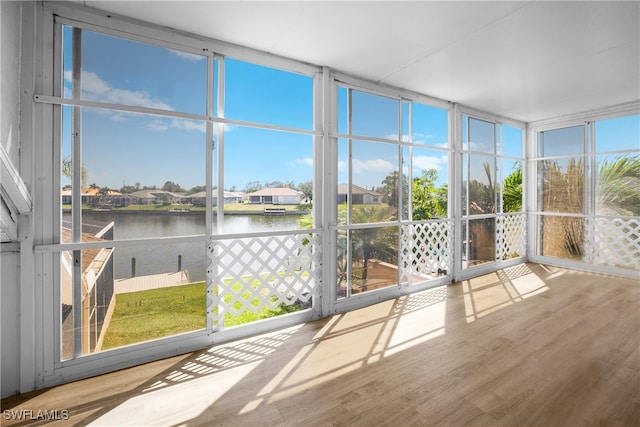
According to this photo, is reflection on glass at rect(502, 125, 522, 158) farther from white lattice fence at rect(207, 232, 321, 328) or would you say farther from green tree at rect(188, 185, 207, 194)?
green tree at rect(188, 185, 207, 194)

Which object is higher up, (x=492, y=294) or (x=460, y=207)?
(x=460, y=207)

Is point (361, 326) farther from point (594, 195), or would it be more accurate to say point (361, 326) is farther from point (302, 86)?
point (594, 195)

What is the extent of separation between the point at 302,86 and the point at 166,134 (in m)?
1.35

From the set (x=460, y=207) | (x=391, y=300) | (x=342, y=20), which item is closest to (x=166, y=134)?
(x=342, y=20)

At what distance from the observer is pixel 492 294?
351cm

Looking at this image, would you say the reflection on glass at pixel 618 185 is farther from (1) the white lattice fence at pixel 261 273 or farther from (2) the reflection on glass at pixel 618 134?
(1) the white lattice fence at pixel 261 273

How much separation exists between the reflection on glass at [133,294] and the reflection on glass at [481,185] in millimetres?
3841

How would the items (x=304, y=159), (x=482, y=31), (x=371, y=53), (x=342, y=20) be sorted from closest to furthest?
(x=342, y=20) → (x=482, y=31) → (x=371, y=53) → (x=304, y=159)

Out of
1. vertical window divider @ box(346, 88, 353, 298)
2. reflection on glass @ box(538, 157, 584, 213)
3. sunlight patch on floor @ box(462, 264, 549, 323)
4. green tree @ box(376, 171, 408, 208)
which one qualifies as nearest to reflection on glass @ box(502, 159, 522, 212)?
reflection on glass @ box(538, 157, 584, 213)

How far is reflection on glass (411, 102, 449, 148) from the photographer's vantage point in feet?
12.2

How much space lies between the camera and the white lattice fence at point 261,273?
240 centimetres

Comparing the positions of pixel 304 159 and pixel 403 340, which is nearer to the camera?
pixel 403 340

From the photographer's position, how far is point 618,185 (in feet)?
14.0

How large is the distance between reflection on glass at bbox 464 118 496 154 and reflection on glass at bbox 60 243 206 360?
13.2 feet
